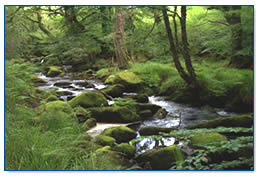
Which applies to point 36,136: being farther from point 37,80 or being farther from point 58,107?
point 37,80

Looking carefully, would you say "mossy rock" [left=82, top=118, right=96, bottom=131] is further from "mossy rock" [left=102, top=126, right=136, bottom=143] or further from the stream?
"mossy rock" [left=102, top=126, right=136, bottom=143]

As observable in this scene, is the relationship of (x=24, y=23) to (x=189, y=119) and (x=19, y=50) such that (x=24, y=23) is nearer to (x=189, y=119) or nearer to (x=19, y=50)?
(x=19, y=50)

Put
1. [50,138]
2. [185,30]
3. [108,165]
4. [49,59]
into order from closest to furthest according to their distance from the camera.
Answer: [108,165], [50,138], [49,59], [185,30]

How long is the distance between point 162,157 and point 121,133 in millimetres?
585

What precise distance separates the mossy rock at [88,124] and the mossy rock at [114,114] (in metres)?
0.06

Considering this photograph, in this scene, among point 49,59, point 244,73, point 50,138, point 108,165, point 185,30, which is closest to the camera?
point 108,165

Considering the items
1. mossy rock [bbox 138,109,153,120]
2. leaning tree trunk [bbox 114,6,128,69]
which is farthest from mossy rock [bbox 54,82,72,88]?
mossy rock [bbox 138,109,153,120]

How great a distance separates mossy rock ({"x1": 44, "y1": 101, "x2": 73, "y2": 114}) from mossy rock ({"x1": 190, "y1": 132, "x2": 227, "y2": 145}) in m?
1.44

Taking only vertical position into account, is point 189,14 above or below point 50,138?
above

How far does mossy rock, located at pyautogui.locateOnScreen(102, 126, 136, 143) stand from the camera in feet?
8.73
